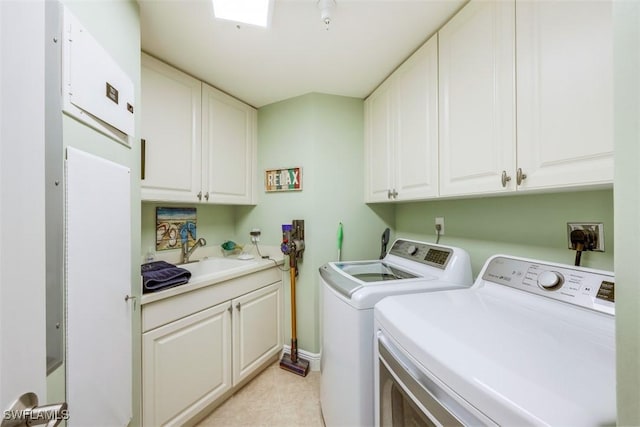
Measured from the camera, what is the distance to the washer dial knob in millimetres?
864

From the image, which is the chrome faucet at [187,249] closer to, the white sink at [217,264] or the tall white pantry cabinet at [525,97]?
the white sink at [217,264]

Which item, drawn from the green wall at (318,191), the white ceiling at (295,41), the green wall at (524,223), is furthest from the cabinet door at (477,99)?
the green wall at (318,191)

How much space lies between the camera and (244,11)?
1.16m

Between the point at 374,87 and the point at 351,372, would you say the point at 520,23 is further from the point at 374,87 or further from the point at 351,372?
the point at 351,372

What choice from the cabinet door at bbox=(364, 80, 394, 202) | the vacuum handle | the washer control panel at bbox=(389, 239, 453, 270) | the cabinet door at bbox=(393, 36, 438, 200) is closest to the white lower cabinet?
the vacuum handle

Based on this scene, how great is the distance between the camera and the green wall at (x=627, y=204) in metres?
0.29

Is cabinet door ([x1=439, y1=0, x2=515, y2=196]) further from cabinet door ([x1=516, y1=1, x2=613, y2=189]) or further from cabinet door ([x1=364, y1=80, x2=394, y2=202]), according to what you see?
cabinet door ([x1=364, y1=80, x2=394, y2=202])

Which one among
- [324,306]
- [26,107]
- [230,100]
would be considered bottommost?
[324,306]

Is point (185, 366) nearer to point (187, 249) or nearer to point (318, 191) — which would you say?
point (187, 249)

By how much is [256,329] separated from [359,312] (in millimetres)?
1143

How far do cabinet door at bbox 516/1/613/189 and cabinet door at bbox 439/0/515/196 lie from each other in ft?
0.17

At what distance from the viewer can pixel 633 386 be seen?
295mm

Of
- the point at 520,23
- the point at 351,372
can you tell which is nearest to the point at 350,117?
the point at 520,23

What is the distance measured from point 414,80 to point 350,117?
0.71m
